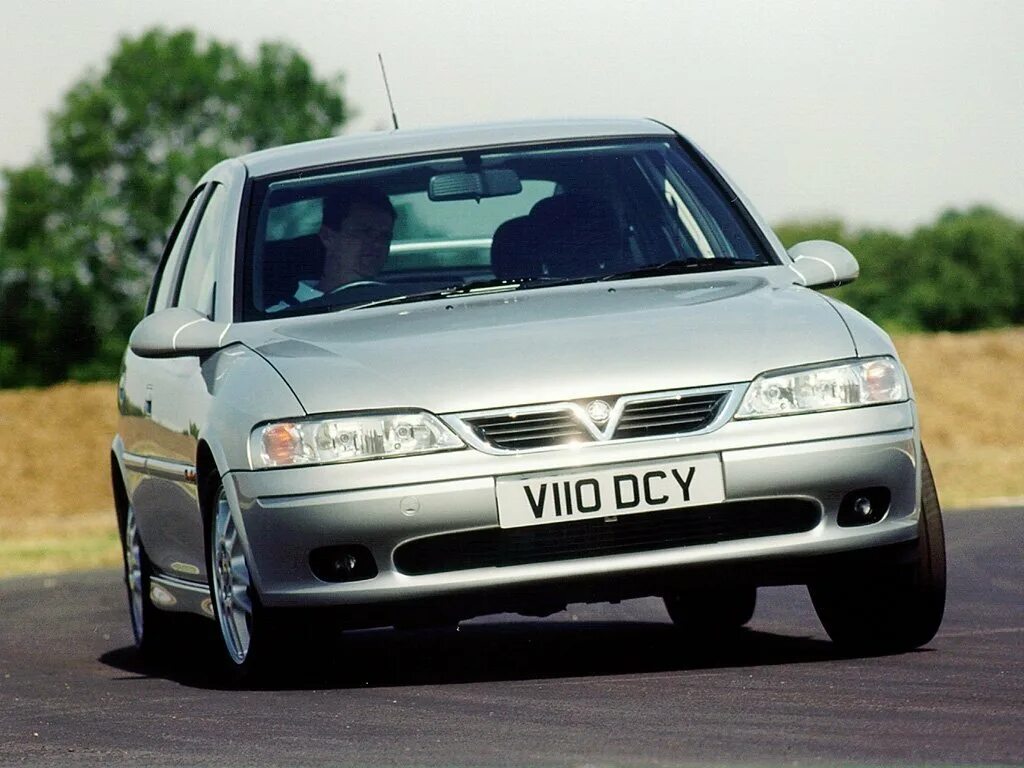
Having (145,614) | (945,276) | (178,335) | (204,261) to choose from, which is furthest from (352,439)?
(945,276)

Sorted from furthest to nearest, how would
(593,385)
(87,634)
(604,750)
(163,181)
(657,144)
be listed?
(163,181), (87,634), (657,144), (593,385), (604,750)

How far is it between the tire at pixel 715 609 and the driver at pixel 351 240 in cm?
182

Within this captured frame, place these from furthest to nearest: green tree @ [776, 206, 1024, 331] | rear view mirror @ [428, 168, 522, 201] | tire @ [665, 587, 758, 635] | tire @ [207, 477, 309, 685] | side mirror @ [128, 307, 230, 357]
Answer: green tree @ [776, 206, 1024, 331] → tire @ [665, 587, 758, 635] → rear view mirror @ [428, 168, 522, 201] → side mirror @ [128, 307, 230, 357] → tire @ [207, 477, 309, 685]

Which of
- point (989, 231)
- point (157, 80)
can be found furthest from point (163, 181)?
point (989, 231)

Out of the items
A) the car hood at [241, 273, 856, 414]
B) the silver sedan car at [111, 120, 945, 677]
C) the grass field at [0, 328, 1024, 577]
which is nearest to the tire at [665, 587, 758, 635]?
the silver sedan car at [111, 120, 945, 677]

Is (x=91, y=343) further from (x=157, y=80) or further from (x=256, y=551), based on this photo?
(x=256, y=551)

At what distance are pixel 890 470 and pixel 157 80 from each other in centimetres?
6041

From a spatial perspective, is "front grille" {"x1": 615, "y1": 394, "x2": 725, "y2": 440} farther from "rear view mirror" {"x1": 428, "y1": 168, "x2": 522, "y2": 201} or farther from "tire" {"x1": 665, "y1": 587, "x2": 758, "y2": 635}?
"tire" {"x1": 665, "y1": 587, "x2": 758, "y2": 635}

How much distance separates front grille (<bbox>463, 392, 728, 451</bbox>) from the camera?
6.20 metres

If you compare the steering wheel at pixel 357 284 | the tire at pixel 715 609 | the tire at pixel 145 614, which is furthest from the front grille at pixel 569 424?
the tire at pixel 145 614

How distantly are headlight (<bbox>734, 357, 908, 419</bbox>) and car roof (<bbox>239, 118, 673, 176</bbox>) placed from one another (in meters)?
1.81

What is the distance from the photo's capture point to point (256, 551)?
6.45 metres

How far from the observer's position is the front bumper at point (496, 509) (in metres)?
6.20

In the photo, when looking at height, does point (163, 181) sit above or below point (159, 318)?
below
